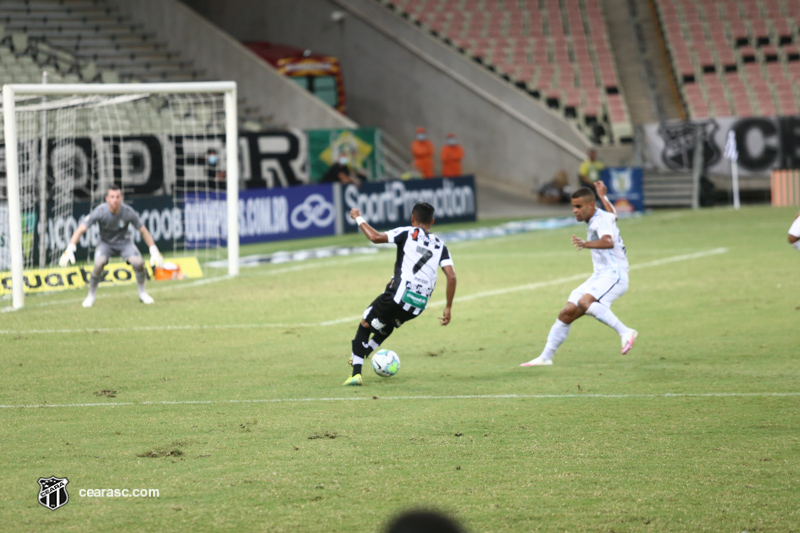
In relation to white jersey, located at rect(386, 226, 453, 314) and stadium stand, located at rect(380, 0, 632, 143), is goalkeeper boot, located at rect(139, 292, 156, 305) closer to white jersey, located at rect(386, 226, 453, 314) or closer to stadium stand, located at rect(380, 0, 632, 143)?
white jersey, located at rect(386, 226, 453, 314)

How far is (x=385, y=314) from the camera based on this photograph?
9359 millimetres

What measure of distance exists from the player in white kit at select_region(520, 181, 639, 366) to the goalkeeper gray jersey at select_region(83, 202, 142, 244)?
6.99 m

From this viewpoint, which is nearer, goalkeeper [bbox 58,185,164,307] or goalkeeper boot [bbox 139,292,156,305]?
goalkeeper [bbox 58,185,164,307]

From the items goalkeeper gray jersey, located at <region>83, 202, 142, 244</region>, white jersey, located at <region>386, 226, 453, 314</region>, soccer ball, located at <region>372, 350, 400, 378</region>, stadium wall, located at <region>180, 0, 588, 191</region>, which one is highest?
stadium wall, located at <region>180, 0, 588, 191</region>

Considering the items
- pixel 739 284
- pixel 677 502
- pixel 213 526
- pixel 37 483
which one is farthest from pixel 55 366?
pixel 739 284

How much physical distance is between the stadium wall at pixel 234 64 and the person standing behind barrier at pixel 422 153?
233 cm

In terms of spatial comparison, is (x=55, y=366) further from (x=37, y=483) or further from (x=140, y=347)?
(x=37, y=483)

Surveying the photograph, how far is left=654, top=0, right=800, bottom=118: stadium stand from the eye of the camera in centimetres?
3544

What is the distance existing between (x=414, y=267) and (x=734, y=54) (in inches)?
1231

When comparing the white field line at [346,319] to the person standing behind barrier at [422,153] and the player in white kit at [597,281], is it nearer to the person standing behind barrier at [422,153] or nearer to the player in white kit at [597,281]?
the player in white kit at [597,281]

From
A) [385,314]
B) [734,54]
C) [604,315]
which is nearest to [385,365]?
[385,314]

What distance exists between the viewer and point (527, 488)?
6.23 metres

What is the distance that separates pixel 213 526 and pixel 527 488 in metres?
1.88

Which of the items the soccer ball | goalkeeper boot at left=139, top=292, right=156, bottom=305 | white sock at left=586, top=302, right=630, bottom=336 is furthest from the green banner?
the soccer ball
